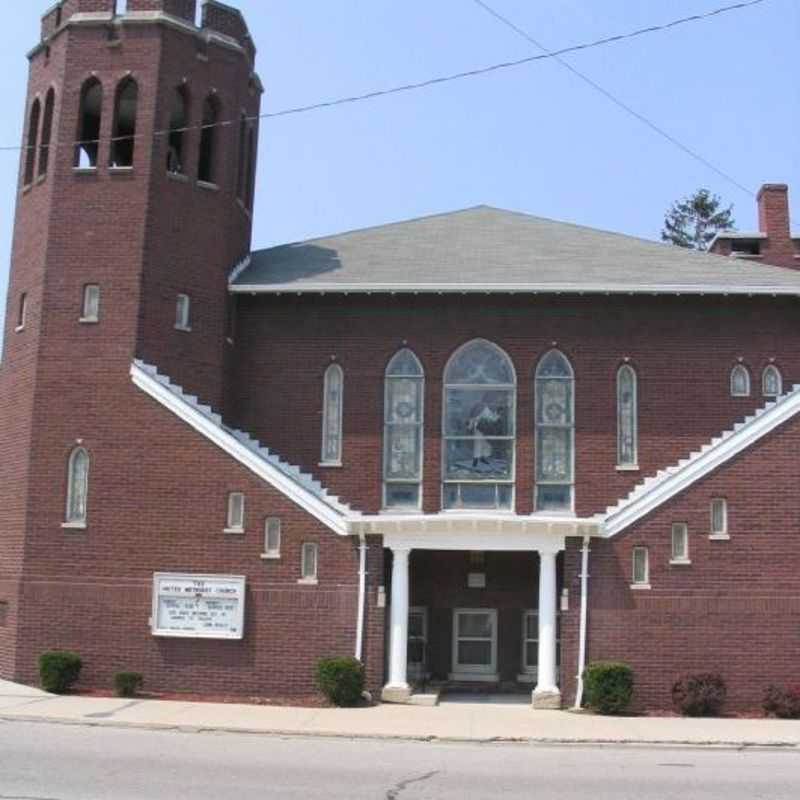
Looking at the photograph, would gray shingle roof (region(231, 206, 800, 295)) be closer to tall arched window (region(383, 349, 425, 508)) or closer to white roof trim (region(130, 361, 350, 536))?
tall arched window (region(383, 349, 425, 508))

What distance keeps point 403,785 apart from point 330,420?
13.1 m

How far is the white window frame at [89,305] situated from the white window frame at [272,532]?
5394mm

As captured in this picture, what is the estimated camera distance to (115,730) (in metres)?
15.9

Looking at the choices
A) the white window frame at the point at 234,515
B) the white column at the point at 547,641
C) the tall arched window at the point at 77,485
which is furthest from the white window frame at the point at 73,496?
the white column at the point at 547,641

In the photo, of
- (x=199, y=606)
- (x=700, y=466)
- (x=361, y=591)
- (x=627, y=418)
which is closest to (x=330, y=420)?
(x=361, y=591)

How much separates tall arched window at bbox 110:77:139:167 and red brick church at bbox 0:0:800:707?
121mm

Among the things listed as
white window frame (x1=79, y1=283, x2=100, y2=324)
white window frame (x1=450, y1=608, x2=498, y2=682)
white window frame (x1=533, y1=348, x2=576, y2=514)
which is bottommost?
white window frame (x1=450, y1=608, x2=498, y2=682)

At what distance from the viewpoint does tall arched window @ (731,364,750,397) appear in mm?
23312

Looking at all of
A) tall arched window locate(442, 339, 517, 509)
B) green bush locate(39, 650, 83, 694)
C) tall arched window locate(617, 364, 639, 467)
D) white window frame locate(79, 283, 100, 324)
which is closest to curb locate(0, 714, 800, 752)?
green bush locate(39, 650, 83, 694)

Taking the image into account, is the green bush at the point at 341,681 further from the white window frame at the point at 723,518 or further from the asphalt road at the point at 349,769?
the white window frame at the point at 723,518

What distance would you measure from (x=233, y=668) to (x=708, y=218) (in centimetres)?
5433

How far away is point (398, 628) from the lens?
66.3 ft

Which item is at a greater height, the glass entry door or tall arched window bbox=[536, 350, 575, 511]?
tall arched window bbox=[536, 350, 575, 511]

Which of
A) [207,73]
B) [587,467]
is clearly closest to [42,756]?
[587,467]
